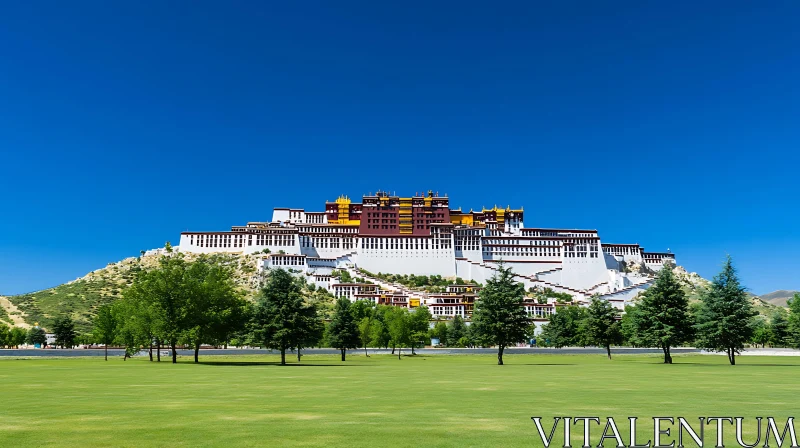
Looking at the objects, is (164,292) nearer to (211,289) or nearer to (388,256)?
(211,289)

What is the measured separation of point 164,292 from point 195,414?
128 feet

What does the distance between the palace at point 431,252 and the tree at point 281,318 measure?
95325 millimetres

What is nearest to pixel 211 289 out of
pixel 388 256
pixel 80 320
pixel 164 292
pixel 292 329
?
pixel 164 292

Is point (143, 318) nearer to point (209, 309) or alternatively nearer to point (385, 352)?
point (209, 309)

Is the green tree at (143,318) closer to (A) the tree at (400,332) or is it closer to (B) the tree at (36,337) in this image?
(A) the tree at (400,332)

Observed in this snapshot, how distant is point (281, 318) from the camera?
2117 inches

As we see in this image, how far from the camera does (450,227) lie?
575 ft

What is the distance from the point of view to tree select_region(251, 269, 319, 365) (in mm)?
53375

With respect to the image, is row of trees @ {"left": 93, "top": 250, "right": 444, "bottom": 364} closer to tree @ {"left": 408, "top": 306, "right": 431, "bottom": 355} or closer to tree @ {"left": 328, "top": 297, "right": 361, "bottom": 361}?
tree @ {"left": 328, "top": 297, "right": 361, "bottom": 361}

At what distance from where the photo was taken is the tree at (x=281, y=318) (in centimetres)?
5338

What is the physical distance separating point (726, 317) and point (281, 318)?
3606cm

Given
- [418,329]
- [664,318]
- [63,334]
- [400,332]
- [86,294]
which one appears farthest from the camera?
[86,294]

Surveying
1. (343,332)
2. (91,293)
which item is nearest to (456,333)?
(343,332)

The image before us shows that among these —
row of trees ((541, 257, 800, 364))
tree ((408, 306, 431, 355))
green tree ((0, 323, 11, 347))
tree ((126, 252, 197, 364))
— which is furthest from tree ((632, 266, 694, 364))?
green tree ((0, 323, 11, 347))
